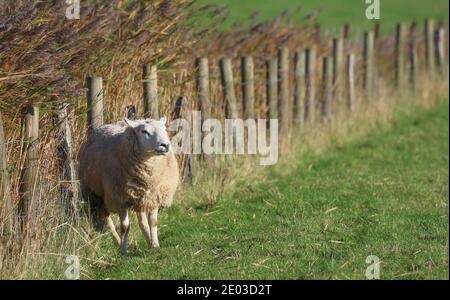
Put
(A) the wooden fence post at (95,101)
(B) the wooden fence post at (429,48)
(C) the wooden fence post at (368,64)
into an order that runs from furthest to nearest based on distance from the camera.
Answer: (B) the wooden fence post at (429,48)
(C) the wooden fence post at (368,64)
(A) the wooden fence post at (95,101)

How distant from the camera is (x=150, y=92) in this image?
9.58 m

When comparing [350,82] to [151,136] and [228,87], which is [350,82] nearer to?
[228,87]

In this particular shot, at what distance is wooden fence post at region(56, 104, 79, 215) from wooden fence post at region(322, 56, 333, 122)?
21.4 feet

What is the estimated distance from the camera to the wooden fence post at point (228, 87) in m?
11.2

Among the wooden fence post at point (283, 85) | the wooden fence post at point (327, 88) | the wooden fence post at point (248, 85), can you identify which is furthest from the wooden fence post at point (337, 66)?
the wooden fence post at point (248, 85)

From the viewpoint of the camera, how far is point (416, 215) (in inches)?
362

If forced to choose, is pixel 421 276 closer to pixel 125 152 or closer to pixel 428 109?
pixel 125 152

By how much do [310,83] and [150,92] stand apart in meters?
4.60

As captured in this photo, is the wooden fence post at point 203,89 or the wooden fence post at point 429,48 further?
the wooden fence post at point 429,48

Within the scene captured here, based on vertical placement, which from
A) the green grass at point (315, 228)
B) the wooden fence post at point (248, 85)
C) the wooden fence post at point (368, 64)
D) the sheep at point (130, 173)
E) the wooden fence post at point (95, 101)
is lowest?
the green grass at point (315, 228)

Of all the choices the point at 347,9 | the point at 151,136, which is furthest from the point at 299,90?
the point at 347,9

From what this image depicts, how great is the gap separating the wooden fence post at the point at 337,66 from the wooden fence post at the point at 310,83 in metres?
0.80

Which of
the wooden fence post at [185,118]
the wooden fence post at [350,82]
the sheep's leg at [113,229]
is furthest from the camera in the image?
the wooden fence post at [350,82]

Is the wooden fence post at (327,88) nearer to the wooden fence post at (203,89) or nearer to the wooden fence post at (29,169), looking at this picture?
the wooden fence post at (203,89)
